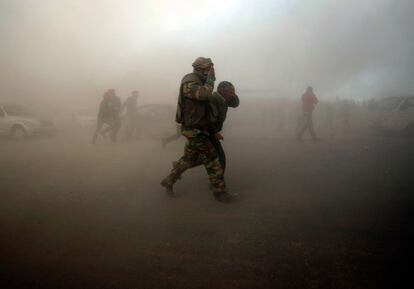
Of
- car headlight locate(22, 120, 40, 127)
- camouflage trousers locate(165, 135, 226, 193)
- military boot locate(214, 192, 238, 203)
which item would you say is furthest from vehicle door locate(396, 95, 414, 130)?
car headlight locate(22, 120, 40, 127)

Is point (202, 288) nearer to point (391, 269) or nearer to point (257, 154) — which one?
point (391, 269)

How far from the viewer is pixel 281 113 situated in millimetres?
16312

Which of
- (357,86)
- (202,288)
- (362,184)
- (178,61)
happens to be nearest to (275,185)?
(362,184)

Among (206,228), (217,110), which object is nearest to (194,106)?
(217,110)

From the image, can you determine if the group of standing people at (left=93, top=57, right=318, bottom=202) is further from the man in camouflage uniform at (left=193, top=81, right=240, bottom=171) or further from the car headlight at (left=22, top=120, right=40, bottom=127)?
the car headlight at (left=22, top=120, right=40, bottom=127)

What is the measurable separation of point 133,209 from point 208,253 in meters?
1.47

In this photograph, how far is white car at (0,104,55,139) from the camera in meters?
10.7

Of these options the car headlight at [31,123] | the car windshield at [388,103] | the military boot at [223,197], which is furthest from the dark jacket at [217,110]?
the car windshield at [388,103]

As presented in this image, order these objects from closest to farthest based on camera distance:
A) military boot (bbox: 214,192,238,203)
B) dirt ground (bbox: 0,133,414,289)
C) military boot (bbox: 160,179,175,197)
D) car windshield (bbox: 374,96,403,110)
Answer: dirt ground (bbox: 0,133,414,289), military boot (bbox: 214,192,238,203), military boot (bbox: 160,179,175,197), car windshield (bbox: 374,96,403,110)

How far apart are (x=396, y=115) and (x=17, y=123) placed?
38.8ft

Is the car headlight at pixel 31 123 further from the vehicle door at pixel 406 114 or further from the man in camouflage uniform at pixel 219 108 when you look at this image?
the vehicle door at pixel 406 114

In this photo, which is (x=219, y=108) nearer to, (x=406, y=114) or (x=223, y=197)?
(x=223, y=197)

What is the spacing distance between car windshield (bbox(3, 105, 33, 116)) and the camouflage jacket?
9.05m

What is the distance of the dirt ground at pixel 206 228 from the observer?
2488 millimetres
